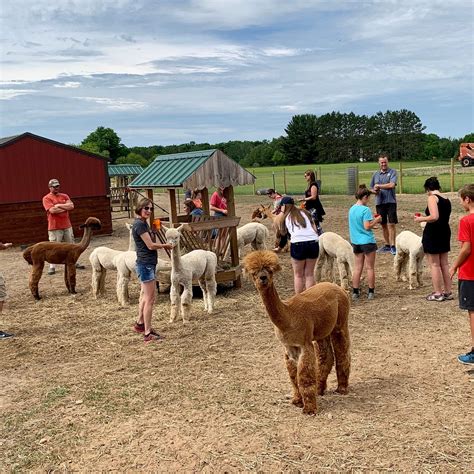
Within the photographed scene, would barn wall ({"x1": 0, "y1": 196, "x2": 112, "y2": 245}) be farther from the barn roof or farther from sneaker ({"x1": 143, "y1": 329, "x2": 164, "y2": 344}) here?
sneaker ({"x1": 143, "y1": 329, "x2": 164, "y2": 344})

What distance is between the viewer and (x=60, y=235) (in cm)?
1113

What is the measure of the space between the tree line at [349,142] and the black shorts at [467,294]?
78780 mm

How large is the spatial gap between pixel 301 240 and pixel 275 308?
273 centimetres

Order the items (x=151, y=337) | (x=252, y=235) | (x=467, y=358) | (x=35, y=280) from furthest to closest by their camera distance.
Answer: (x=252, y=235), (x=35, y=280), (x=151, y=337), (x=467, y=358)

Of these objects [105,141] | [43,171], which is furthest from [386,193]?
[105,141]

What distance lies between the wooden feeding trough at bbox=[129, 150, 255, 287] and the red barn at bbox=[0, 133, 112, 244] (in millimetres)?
7837

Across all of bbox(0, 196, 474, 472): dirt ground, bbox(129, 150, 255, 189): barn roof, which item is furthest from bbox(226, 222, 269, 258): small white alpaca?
bbox(0, 196, 474, 472): dirt ground

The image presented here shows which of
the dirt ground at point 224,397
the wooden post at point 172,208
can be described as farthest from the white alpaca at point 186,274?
the wooden post at point 172,208

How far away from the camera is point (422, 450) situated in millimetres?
3889

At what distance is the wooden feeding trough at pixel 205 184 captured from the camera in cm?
882

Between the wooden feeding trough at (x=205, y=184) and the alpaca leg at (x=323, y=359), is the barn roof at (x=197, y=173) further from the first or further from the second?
the alpaca leg at (x=323, y=359)

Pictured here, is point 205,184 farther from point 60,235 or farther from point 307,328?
point 307,328

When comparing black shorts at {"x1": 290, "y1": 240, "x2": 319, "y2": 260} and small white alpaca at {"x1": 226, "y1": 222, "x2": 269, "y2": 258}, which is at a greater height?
black shorts at {"x1": 290, "y1": 240, "x2": 319, "y2": 260}

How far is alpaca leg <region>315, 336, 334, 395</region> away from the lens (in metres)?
4.95
